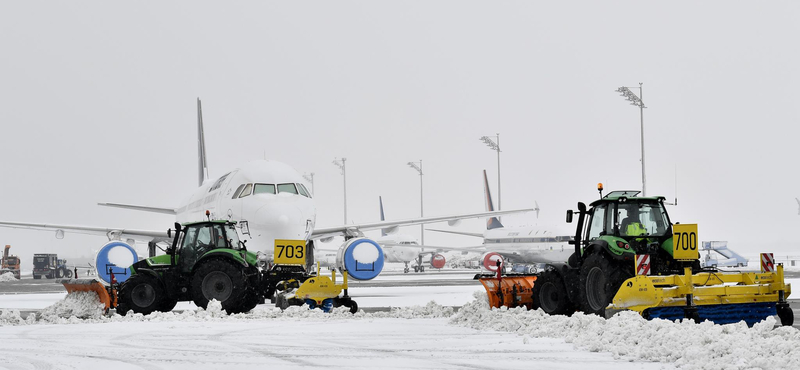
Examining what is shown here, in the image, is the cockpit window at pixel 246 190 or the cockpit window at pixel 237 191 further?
the cockpit window at pixel 237 191

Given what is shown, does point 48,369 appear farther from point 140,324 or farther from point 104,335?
point 140,324

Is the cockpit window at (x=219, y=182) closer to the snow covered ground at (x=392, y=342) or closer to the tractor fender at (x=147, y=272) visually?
the tractor fender at (x=147, y=272)

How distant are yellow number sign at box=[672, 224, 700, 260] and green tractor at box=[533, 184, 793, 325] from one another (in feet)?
0.05

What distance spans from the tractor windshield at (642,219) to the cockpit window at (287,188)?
37.2 feet

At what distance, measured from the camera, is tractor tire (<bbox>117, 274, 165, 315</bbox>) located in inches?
664

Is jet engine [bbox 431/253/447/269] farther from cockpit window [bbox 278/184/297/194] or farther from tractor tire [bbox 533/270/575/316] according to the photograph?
tractor tire [bbox 533/270/575/316]

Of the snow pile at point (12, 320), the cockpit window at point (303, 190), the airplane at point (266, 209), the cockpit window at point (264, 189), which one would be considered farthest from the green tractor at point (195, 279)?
the cockpit window at point (303, 190)

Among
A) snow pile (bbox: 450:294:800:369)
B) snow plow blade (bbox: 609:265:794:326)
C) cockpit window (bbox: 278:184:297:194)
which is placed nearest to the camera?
snow pile (bbox: 450:294:800:369)

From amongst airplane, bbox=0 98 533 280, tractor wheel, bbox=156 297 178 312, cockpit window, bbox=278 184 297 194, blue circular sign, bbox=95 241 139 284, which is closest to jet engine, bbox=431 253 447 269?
airplane, bbox=0 98 533 280

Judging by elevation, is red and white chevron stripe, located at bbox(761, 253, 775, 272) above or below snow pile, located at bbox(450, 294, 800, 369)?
above

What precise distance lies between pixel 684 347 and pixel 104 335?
7990mm

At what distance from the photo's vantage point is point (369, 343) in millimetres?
11766

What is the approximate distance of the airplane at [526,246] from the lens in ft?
148

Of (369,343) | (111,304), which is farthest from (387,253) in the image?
(369,343)
